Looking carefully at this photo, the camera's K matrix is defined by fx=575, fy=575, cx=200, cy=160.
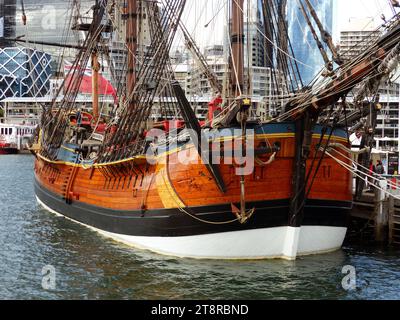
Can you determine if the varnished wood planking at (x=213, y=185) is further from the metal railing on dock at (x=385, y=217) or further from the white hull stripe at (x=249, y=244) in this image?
the metal railing on dock at (x=385, y=217)

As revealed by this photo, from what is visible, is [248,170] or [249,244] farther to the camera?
[249,244]

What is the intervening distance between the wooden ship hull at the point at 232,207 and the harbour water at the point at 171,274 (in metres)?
0.44

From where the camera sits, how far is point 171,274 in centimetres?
1441

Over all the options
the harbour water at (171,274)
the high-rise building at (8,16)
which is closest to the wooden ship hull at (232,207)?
the harbour water at (171,274)

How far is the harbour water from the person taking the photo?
13012mm

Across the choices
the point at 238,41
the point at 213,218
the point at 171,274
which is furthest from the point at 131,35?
the point at 171,274

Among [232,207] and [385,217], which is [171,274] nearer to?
[232,207]

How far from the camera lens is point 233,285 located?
13469 mm

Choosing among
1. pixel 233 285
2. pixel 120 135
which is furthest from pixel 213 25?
pixel 233 285

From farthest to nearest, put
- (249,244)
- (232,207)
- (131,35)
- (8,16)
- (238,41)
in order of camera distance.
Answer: (8,16) < (131,35) < (238,41) < (249,244) < (232,207)

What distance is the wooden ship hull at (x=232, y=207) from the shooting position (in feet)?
50.3

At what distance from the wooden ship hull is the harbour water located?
1.43ft

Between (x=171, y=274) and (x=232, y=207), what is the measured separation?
236cm
